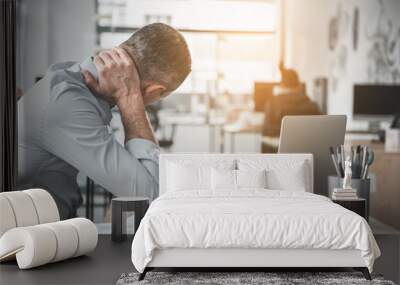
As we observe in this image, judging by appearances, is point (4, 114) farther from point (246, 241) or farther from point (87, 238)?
point (246, 241)

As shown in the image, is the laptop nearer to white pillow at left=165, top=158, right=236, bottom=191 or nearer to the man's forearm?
white pillow at left=165, top=158, right=236, bottom=191

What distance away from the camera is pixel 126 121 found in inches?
256

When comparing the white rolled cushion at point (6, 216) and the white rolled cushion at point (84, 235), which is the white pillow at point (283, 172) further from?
the white rolled cushion at point (6, 216)

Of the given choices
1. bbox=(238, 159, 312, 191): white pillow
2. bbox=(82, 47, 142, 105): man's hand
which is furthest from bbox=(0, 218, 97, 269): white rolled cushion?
bbox=(82, 47, 142, 105): man's hand

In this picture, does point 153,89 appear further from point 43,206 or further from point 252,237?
point 252,237

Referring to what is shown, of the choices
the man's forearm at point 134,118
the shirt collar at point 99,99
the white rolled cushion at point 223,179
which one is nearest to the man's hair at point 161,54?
the man's forearm at point 134,118

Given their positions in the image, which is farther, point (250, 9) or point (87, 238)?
point (250, 9)

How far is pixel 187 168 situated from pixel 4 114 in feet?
6.50

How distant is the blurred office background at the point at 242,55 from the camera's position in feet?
21.3

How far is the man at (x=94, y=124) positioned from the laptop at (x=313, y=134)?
51.6 inches

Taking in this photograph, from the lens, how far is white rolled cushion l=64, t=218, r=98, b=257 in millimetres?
4789

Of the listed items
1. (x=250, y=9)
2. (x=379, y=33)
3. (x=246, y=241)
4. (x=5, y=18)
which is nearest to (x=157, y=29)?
(x=250, y=9)

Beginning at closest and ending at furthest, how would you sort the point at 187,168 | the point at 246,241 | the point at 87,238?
the point at 246,241, the point at 87,238, the point at 187,168

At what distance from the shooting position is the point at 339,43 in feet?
21.5
